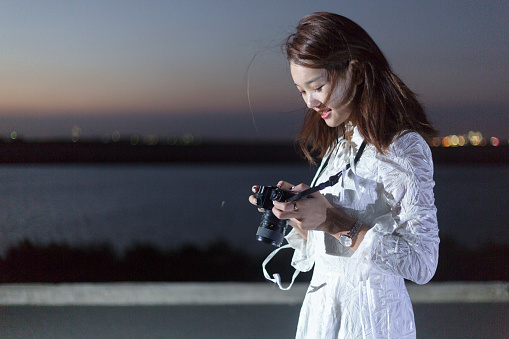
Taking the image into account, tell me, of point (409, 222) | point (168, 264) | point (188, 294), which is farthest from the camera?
point (168, 264)

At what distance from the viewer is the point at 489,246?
6926 mm

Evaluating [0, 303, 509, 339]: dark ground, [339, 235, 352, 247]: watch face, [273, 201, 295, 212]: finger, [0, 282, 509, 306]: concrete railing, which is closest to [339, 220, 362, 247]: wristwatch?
[339, 235, 352, 247]: watch face

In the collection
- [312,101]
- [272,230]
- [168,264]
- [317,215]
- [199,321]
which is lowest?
[168,264]

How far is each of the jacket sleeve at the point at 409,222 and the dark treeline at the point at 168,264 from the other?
493cm

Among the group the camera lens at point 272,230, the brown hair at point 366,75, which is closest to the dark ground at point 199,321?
the camera lens at point 272,230

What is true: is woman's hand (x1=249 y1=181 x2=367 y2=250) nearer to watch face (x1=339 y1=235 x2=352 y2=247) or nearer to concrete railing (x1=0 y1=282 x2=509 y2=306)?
watch face (x1=339 y1=235 x2=352 y2=247)

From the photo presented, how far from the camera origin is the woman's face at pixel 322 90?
1.10 m

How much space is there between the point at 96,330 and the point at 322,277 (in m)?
2.44

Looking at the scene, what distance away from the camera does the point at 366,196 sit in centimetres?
109

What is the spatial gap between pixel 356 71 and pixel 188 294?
2749 millimetres

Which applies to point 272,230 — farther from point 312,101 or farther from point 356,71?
point 356,71

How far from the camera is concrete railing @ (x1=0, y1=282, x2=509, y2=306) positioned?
3443mm

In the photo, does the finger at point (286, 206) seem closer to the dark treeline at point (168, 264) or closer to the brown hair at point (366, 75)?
the brown hair at point (366, 75)

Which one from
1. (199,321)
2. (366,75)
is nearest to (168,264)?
(199,321)
